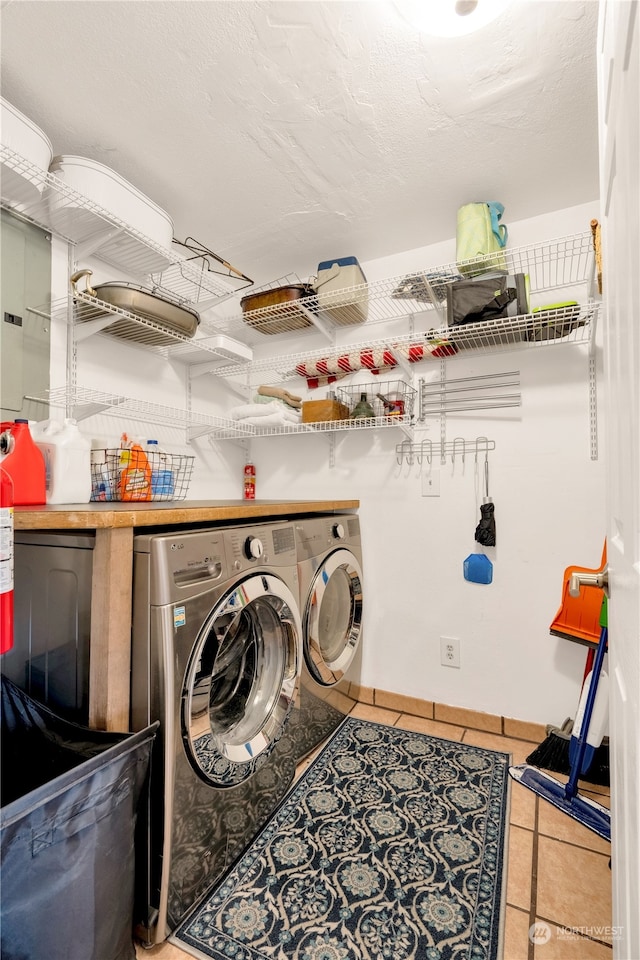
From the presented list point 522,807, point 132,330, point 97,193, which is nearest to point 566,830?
point 522,807

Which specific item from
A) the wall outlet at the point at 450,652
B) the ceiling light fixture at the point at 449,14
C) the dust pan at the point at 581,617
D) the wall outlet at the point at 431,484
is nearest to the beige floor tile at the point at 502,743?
the wall outlet at the point at 450,652

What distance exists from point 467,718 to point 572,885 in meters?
0.84

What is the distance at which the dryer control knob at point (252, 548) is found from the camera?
4.49 ft

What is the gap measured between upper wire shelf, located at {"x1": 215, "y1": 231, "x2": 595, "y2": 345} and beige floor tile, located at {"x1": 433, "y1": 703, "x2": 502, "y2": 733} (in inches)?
74.3

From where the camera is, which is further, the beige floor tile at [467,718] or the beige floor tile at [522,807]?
the beige floor tile at [467,718]

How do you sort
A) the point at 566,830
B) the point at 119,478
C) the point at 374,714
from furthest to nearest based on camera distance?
1. the point at 374,714
2. the point at 119,478
3. the point at 566,830

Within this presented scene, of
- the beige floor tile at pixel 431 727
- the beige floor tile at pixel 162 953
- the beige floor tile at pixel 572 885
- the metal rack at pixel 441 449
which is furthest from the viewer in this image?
the metal rack at pixel 441 449

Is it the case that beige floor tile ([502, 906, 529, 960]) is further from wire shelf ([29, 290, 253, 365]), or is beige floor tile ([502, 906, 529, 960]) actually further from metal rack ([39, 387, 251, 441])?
wire shelf ([29, 290, 253, 365])

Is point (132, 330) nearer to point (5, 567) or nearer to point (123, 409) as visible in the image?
point (123, 409)

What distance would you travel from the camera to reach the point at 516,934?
1.12m

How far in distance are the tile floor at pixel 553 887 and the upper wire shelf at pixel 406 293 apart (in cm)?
189

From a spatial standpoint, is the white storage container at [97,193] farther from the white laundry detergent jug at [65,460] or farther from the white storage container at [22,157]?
the white laundry detergent jug at [65,460]

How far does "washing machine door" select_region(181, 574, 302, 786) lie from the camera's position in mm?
1145

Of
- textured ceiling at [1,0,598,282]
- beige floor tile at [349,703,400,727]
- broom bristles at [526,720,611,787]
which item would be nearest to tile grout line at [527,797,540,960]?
broom bristles at [526,720,611,787]
